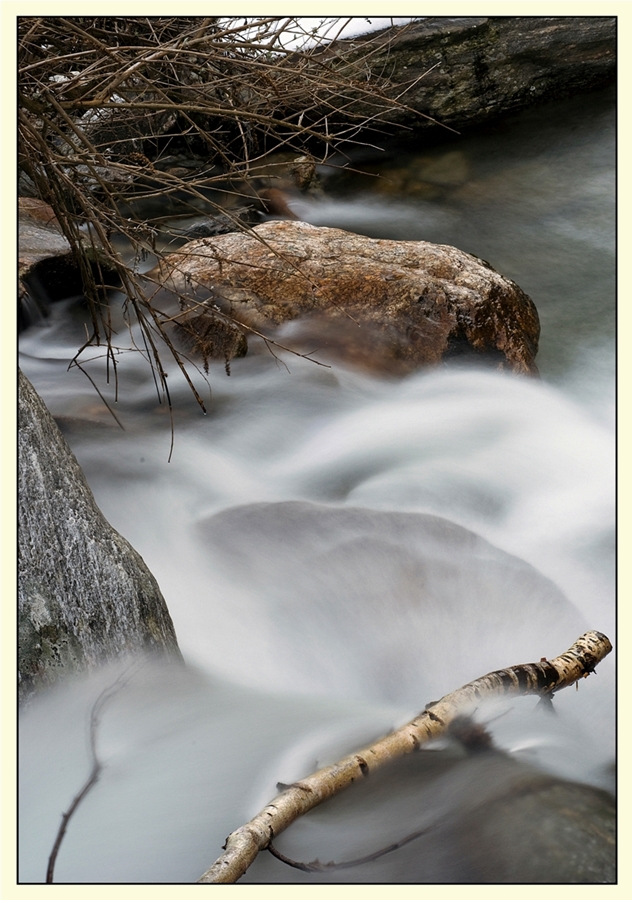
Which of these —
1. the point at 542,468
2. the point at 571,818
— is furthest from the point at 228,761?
the point at 542,468

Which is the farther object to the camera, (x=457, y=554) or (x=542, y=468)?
(x=542, y=468)

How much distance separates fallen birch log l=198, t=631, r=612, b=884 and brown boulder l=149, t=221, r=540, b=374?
69.3 inches

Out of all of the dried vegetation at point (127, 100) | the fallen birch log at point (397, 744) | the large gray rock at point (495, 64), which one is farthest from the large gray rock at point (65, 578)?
the large gray rock at point (495, 64)

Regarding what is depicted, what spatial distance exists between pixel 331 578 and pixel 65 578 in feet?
2.90

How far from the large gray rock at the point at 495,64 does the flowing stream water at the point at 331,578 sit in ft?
6.14

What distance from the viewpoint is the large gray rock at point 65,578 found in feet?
5.47

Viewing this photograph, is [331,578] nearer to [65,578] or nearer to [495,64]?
[65,578]

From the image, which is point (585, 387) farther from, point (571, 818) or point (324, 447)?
point (571, 818)

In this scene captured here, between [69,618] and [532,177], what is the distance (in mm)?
4533

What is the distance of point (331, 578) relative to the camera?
2.35 meters

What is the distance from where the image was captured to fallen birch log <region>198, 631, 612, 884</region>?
1.34 meters

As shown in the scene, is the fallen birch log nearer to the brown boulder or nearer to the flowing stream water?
the flowing stream water

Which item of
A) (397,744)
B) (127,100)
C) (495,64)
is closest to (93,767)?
(397,744)

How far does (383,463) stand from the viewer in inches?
113
